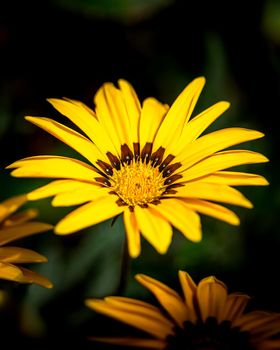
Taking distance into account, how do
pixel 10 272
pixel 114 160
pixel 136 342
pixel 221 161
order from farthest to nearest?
pixel 114 160, pixel 221 161, pixel 10 272, pixel 136 342

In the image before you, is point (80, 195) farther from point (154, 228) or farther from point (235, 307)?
point (235, 307)

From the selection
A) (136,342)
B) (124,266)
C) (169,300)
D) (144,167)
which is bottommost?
(136,342)

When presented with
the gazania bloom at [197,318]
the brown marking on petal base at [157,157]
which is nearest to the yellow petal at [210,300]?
the gazania bloom at [197,318]

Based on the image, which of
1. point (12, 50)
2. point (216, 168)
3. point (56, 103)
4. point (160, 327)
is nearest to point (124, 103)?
point (56, 103)

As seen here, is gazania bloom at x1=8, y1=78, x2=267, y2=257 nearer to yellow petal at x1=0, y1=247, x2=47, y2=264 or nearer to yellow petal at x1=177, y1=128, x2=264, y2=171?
yellow petal at x1=177, y1=128, x2=264, y2=171

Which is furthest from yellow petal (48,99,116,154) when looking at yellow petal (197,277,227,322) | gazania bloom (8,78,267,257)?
yellow petal (197,277,227,322)

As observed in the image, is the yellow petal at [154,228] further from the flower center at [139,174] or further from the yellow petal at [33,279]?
the yellow petal at [33,279]

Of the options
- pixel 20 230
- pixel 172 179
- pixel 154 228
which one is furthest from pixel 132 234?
pixel 20 230

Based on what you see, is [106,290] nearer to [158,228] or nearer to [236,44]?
[158,228]
